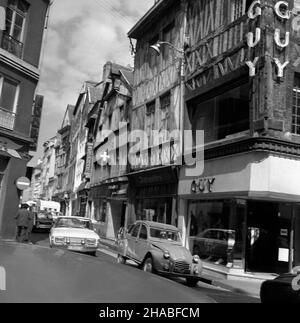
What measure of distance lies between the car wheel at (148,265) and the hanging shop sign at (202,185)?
16.6 ft

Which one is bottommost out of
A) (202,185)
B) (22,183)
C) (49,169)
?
(22,183)

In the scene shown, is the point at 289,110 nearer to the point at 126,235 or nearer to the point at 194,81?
the point at 194,81

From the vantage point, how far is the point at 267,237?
15.9 meters

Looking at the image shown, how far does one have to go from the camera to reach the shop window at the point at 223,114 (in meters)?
16.8

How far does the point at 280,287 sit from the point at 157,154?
50.1 feet

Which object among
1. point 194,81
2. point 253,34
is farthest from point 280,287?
point 194,81

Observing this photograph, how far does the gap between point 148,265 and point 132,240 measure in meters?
2.11

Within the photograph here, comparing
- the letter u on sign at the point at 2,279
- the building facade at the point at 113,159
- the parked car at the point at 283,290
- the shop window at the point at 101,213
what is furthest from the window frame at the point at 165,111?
the letter u on sign at the point at 2,279

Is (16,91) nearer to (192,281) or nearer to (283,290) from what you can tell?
(192,281)

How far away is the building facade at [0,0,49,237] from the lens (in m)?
20.5

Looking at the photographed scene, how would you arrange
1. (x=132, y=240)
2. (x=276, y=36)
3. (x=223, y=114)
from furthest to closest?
(x=223, y=114)
(x=276, y=36)
(x=132, y=240)

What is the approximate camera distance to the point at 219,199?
1720cm

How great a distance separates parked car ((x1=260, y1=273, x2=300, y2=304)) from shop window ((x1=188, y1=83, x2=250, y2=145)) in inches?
351

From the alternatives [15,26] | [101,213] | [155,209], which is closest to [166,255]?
[155,209]
